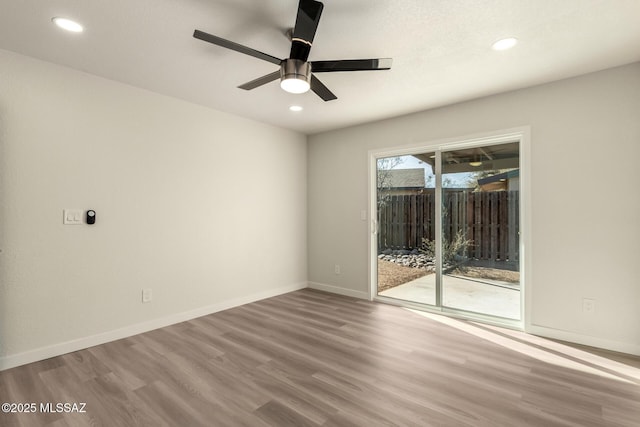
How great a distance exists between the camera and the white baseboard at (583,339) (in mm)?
2699

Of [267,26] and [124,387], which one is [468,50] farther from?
[124,387]

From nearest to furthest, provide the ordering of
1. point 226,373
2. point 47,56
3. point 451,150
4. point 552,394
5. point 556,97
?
point 552,394 < point 226,373 < point 47,56 < point 556,97 < point 451,150

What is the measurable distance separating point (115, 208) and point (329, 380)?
263 centimetres

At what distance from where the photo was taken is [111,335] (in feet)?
9.82

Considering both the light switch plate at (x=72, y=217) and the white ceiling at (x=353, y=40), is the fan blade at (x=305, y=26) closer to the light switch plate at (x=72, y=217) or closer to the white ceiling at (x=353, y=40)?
the white ceiling at (x=353, y=40)

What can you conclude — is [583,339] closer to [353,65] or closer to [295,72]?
[353,65]

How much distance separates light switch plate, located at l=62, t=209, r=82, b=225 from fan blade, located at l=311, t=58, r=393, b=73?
2520mm

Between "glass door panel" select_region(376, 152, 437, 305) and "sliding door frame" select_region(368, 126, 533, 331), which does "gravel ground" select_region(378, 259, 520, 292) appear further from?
"sliding door frame" select_region(368, 126, 533, 331)

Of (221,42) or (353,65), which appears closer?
(221,42)

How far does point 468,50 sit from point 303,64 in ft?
4.67

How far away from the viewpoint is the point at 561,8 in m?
1.97

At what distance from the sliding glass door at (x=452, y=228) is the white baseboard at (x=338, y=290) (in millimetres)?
244

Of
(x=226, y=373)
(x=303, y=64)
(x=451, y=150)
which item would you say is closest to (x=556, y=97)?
(x=451, y=150)

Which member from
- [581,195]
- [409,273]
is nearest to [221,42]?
[581,195]
